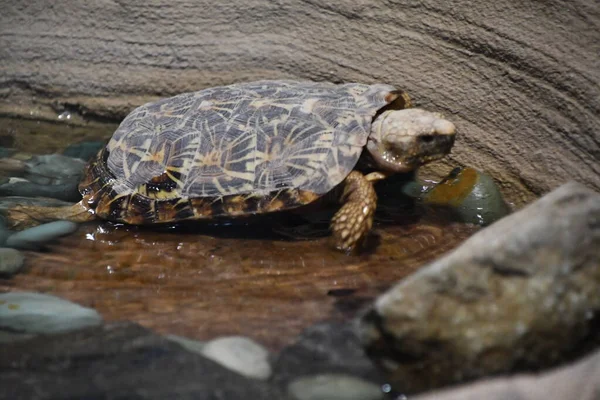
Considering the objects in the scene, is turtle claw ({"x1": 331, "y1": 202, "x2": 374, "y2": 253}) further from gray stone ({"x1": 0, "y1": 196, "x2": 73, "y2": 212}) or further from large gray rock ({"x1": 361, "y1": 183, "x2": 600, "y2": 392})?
gray stone ({"x1": 0, "y1": 196, "x2": 73, "y2": 212})

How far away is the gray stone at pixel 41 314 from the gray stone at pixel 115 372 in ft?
0.29

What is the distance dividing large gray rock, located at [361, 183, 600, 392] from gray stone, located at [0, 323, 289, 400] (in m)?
0.49

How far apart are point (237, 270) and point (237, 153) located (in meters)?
0.63

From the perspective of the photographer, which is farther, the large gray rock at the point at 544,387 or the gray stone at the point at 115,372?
the gray stone at the point at 115,372

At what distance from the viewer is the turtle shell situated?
3.10m

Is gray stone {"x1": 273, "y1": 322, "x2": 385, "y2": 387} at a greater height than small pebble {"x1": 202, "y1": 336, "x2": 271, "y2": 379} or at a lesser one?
greater

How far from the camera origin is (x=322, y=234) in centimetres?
326

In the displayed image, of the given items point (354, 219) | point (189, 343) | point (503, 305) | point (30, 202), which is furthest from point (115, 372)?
point (30, 202)

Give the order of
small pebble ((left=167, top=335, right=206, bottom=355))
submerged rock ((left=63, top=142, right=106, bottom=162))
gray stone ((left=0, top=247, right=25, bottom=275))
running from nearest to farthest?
1. small pebble ((left=167, top=335, right=206, bottom=355))
2. gray stone ((left=0, top=247, right=25, bottom=275))
3. submerged rock ((left=63, top=142, right=106, bottom=162))

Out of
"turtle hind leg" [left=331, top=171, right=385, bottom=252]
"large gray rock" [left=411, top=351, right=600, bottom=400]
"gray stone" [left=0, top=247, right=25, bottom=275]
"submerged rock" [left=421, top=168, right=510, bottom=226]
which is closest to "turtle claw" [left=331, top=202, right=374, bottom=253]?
"turtle hind leg" [left=331, top=171, right=385, bottom=252]

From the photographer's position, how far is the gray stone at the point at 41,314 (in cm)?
236

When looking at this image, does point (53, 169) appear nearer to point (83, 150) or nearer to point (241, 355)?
point (83, 150)

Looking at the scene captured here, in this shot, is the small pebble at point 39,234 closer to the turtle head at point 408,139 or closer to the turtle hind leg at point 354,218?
the turtle hind leg at point 354,218

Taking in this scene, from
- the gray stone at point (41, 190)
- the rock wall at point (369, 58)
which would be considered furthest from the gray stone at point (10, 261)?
the rock wall at point (369, 58)
